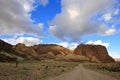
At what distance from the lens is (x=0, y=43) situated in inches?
6117

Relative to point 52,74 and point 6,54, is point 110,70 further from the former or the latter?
point 6,54

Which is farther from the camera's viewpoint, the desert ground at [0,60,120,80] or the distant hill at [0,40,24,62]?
the distant hill at [0,40,24,62]

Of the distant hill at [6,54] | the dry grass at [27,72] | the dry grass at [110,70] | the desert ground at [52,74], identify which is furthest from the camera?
the distant hill at [6,54]

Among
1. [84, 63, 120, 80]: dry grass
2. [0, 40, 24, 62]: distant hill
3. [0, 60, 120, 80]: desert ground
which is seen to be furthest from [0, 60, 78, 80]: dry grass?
[0, 40, 24, 62]: distant hill

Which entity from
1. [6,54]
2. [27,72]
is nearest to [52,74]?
[27,72]

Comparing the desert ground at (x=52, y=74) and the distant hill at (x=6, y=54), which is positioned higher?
the distant hill at (x=6, y=54)

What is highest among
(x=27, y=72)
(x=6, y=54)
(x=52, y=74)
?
(x=6, y=54)

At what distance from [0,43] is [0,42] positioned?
205 cm

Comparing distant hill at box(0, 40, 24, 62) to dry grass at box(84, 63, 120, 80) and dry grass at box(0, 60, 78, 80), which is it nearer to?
dry grass at box(84, 63, 120, 80)

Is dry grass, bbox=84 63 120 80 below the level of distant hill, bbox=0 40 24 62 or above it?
below

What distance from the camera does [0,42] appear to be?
15725 centimetres

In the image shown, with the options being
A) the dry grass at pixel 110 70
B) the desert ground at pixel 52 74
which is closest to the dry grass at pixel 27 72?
the desert ground at pixel 52 74

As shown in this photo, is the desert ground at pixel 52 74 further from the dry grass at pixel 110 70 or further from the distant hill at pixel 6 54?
the distant hill at pixel 6 54

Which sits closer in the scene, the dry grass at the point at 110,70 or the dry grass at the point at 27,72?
the dry grass at the point at 27,72
